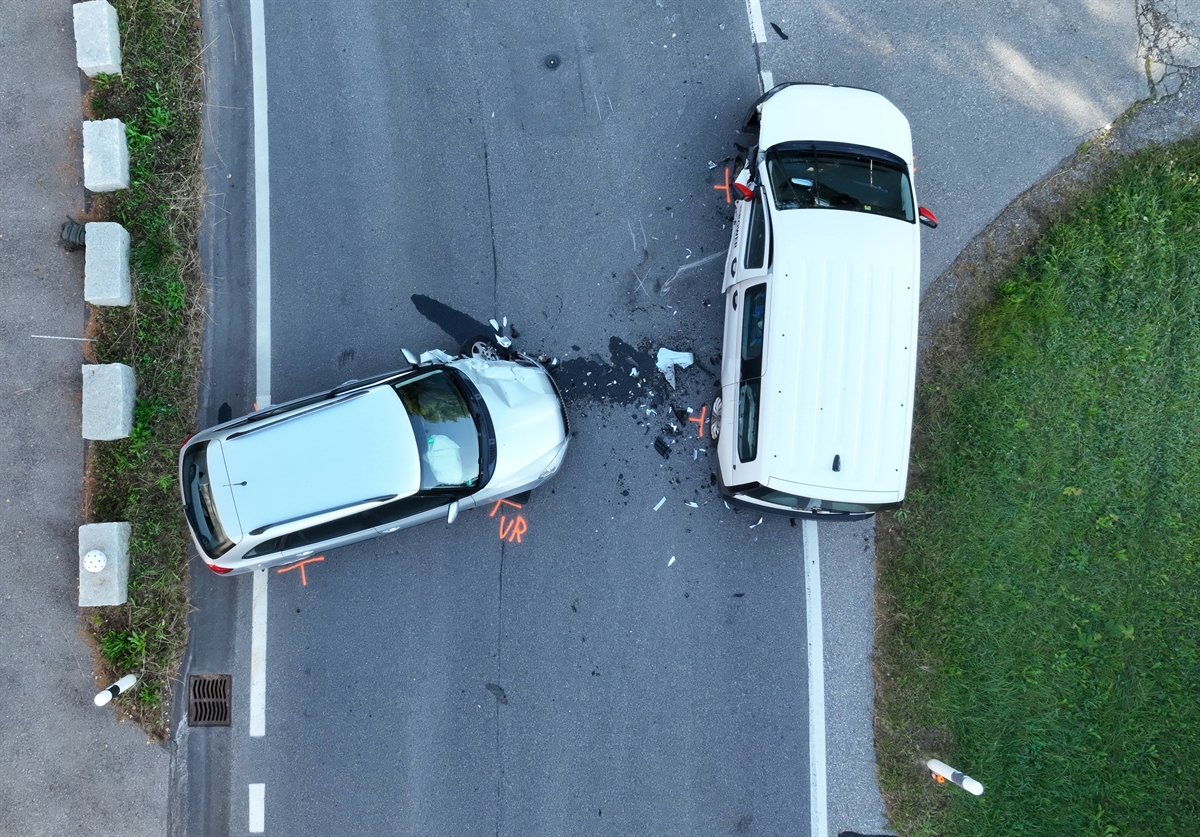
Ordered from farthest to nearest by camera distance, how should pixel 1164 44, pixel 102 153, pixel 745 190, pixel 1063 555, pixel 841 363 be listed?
pixel 1164 44, pixel 1063 555, pixel 102 153, pixel 745 190, pixel 841 363

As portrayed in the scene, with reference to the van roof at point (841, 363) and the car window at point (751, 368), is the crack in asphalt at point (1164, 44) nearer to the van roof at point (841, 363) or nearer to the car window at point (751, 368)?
the van roof at point (841, 363)

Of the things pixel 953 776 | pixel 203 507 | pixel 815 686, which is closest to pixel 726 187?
pixel 815 686

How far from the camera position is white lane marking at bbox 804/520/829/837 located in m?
7.26

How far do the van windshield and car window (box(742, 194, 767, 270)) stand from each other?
18.4 feet

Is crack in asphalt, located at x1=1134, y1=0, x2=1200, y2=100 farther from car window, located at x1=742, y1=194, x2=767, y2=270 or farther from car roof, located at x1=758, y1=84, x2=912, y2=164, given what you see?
car window, located at x1=742, y1=194, x2=767, y2=270

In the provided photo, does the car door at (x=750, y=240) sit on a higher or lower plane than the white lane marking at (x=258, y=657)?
higher

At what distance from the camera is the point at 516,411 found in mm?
6809

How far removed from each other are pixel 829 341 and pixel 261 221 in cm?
633

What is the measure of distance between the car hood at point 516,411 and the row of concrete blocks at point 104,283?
3.74 metres

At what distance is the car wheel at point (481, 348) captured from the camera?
7.40 m

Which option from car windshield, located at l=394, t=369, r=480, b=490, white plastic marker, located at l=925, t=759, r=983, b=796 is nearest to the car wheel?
car windshield, located at l=394, t=369, r=480, b=490

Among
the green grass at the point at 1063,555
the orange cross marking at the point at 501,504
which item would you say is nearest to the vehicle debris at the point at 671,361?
the orange cross marking at the point at 501,504

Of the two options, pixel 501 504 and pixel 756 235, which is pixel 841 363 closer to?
pixel 756 235

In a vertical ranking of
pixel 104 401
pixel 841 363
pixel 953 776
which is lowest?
pixel 953 776
